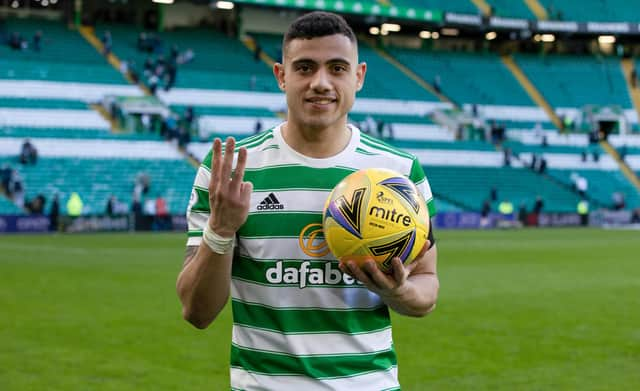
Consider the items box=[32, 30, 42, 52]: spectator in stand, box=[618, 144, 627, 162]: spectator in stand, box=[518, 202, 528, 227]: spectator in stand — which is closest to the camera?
box=[32, 30, 42, 52]: spectator in stand

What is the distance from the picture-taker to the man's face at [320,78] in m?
3.33

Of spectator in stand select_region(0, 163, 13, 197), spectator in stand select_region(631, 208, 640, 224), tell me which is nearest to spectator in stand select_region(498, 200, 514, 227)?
spectator in stand select_region(631, 208, 640, 224)

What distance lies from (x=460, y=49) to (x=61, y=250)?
132 feet

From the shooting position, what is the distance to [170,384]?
8.14m

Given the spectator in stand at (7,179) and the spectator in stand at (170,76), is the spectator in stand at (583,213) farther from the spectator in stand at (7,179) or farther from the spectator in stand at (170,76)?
the spectator in stand at (7,179)

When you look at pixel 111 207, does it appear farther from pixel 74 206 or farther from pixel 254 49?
pixel 254 49

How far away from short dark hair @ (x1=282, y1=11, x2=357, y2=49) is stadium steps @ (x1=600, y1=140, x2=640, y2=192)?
5141 centimetres

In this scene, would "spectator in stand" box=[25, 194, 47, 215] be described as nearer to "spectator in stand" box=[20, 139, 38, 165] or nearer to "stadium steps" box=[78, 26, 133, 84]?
"spectator in stand" box=[20, 139, 38, 165]

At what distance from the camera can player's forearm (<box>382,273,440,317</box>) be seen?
10.7ft

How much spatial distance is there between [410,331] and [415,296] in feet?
27.0

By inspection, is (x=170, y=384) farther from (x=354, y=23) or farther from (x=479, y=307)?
(x=354, y=23)

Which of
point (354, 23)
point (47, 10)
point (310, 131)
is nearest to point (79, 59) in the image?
point (47, 10)

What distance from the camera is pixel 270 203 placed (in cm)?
344

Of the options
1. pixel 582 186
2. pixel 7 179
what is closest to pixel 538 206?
pixel 582 186
